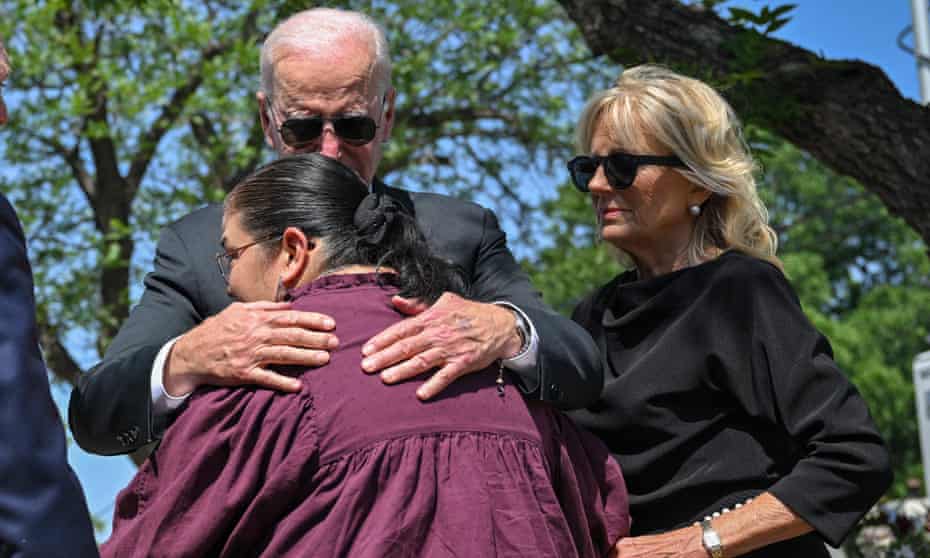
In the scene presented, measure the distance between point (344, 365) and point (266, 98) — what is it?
1273mm

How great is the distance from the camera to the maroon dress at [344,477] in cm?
202

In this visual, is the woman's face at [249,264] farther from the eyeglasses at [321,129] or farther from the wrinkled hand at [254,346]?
the eyeglasses at [321,129]

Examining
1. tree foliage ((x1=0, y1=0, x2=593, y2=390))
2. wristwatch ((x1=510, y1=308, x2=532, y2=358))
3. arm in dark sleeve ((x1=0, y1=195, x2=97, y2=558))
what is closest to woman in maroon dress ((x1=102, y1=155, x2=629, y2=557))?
wristwatch ((x1=510, y1=308, x2=532, y2=358))

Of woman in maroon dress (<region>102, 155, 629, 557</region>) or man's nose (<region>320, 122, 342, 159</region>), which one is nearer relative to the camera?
woman in maroon dress (<region>102, 155, 629, 557</region>)

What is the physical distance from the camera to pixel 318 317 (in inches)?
84.6

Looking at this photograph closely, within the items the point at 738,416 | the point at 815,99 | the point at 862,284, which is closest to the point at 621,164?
the point at 738,416

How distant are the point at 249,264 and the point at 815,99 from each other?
3.48 metres

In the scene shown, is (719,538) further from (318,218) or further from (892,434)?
(892,434)

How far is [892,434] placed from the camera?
33.0m

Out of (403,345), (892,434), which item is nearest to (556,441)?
(403,345)

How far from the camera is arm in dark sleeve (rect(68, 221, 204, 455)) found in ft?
7.98

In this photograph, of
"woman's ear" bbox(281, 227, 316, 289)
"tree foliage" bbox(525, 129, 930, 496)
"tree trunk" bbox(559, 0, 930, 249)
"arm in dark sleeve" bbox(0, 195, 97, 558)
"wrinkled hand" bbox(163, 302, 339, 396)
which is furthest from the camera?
"tree foliage" bbox(525, 129, 930, 496)

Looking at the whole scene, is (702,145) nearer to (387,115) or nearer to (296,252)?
(387,115)

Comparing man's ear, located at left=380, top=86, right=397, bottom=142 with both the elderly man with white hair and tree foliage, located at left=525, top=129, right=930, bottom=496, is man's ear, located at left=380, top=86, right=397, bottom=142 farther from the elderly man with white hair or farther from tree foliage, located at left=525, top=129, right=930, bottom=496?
tree foliage, located at left=525, top=129, right=930, bottom=496
